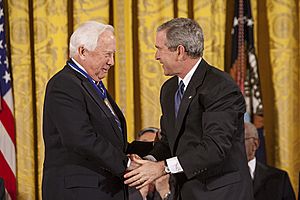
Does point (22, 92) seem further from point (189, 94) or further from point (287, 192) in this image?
point (189, 94)

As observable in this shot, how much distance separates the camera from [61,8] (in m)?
5.63

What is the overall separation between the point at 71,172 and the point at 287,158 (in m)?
2.77

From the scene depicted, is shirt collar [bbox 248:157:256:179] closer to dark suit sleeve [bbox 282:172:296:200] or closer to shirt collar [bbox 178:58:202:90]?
dark suit sleeve [bbox 282:172:296:200]

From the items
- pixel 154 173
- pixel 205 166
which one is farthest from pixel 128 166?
pixel 205 166

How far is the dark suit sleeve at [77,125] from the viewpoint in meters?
3.32

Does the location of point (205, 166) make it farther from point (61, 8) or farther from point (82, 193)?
point (61, 8)

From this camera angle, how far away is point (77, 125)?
3316mm

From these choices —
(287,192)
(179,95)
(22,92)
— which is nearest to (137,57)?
(22,92)

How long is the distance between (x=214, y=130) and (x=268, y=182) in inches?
79.1

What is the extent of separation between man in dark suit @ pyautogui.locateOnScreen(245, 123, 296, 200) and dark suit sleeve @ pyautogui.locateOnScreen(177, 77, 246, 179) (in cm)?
183

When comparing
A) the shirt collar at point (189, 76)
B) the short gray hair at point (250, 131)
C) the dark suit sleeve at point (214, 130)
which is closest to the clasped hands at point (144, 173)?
the dark suit sleeve at point (214, 130)

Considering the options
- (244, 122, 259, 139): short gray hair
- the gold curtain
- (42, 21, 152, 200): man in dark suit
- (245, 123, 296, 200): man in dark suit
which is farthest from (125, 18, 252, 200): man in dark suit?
the gold curtain

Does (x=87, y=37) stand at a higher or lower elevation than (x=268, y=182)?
higher

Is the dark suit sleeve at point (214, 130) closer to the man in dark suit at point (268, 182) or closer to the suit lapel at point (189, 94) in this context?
the suit lapel at point (189, 94)
